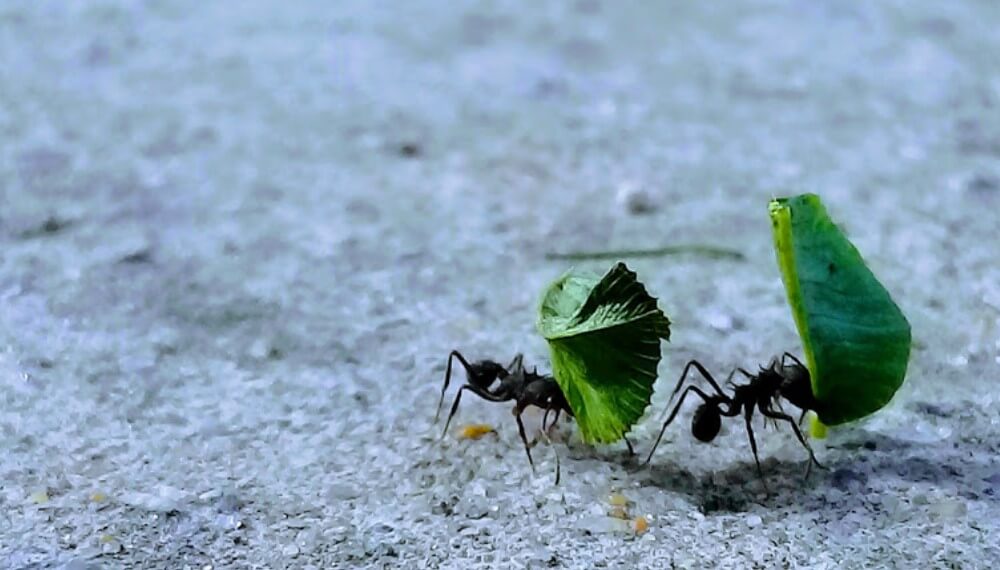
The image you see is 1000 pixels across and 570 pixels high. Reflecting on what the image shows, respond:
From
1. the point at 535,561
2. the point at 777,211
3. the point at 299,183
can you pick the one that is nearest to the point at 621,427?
the point at 535,561

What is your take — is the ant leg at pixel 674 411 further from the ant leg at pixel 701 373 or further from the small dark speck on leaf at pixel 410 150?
the small dark speck on leaf at pixel 410 150

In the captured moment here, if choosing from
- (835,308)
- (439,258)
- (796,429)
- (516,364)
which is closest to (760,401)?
(796,429)

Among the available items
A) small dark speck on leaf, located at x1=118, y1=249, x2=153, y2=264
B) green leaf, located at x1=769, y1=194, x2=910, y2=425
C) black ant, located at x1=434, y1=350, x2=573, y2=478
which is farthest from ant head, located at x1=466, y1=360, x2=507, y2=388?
small dark speck on leaf, located at x1=118, y1=249, x2=153, y2=264

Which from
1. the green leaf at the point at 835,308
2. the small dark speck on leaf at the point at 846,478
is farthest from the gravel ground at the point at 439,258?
the green leaf at the point at 835,308

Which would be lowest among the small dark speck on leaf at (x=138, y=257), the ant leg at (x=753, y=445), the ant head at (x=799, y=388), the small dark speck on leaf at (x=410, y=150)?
the small dark speck on leaf at (x=138, y=257)

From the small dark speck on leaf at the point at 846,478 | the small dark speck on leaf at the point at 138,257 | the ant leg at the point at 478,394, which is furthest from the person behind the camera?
the small dark speck on leaf at the point at 138,257

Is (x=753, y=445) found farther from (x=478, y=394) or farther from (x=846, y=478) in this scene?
(x=478, y=394)

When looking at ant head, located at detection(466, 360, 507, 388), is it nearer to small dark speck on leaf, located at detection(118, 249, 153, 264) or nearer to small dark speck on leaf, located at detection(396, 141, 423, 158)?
small dark speck on leaf, located at detection(118, 249, 153, 264)

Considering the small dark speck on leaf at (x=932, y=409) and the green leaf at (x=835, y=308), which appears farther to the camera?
the small dark speck on leaf at (x=932, y=409)
